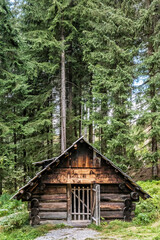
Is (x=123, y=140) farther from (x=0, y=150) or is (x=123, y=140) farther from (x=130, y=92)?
(x=0, y=150)

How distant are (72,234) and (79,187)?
2061 millimetres

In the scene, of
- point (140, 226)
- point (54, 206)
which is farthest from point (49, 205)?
point (140, 226)

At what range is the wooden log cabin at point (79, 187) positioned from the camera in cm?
947

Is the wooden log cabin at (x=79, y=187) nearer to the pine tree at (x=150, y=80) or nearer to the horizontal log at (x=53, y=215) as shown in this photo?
the horizontal log at (x=53, y=215)

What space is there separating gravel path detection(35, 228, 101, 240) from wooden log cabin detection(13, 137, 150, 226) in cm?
71

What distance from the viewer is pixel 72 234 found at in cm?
823

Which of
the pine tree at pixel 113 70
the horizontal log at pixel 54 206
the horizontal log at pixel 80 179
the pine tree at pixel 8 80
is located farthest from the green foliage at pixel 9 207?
the pine tree at pixel 113 70

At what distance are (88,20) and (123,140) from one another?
402 inches

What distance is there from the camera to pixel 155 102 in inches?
558

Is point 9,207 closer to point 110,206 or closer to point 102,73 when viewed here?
point 110,206

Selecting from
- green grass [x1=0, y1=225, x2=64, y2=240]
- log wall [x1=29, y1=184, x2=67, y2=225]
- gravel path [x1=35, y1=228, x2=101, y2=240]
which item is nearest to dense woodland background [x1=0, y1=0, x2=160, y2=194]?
log wall [x1=29, y1=184, x2=67, y2=225]

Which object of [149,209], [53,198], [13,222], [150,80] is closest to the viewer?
[13,222]

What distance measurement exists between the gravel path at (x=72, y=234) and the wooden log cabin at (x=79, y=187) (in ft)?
2.34

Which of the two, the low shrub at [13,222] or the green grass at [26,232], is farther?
the low shrub at [13,222]
